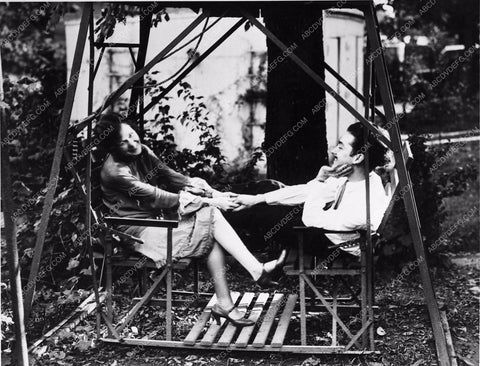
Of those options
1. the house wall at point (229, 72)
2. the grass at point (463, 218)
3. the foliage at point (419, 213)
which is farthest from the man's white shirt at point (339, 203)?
the house wall at point (229, 72)

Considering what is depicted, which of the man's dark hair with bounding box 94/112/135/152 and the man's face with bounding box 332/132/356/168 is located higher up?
the man's dark hair with bounding box 94/112/135/152

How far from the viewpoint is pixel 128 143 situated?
5.77m

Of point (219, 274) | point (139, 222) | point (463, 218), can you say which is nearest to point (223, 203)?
point (219, 274)

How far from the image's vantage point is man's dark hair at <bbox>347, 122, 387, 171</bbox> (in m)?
5.78

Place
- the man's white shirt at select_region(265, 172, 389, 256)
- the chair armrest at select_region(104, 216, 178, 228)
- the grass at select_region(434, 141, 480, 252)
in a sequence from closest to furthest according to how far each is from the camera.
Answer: the chair armrest at select_region(104, 216, 178, 228), the man's white shirt at select_region(265, 172, 389, 256), the grass at select_region(434, 141, 480, 252)

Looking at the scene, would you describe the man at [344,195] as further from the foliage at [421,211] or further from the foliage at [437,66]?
the foliage at [437,66]

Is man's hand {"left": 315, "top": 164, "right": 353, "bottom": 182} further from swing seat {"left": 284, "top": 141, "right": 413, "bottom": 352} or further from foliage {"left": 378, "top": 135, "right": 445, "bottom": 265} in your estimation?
foliage {"left": 378, "top": 135, "right": 445, "bottom": 265}

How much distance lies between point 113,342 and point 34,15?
12.2ft

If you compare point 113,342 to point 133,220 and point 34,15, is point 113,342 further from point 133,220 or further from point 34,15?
point 34,15

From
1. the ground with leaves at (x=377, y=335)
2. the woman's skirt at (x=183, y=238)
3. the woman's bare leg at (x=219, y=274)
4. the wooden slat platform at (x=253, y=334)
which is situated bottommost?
the ground with leaves at (x=377, y=335)

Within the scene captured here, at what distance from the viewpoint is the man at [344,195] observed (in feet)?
18.0

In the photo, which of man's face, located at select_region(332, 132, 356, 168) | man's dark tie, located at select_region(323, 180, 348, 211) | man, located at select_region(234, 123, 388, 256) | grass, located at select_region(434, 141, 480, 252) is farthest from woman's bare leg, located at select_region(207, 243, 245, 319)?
grass, located at select_region(434, 141, 480, 252)

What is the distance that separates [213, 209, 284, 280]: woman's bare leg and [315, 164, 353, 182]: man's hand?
0.87m

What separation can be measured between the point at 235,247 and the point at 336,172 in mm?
1043
